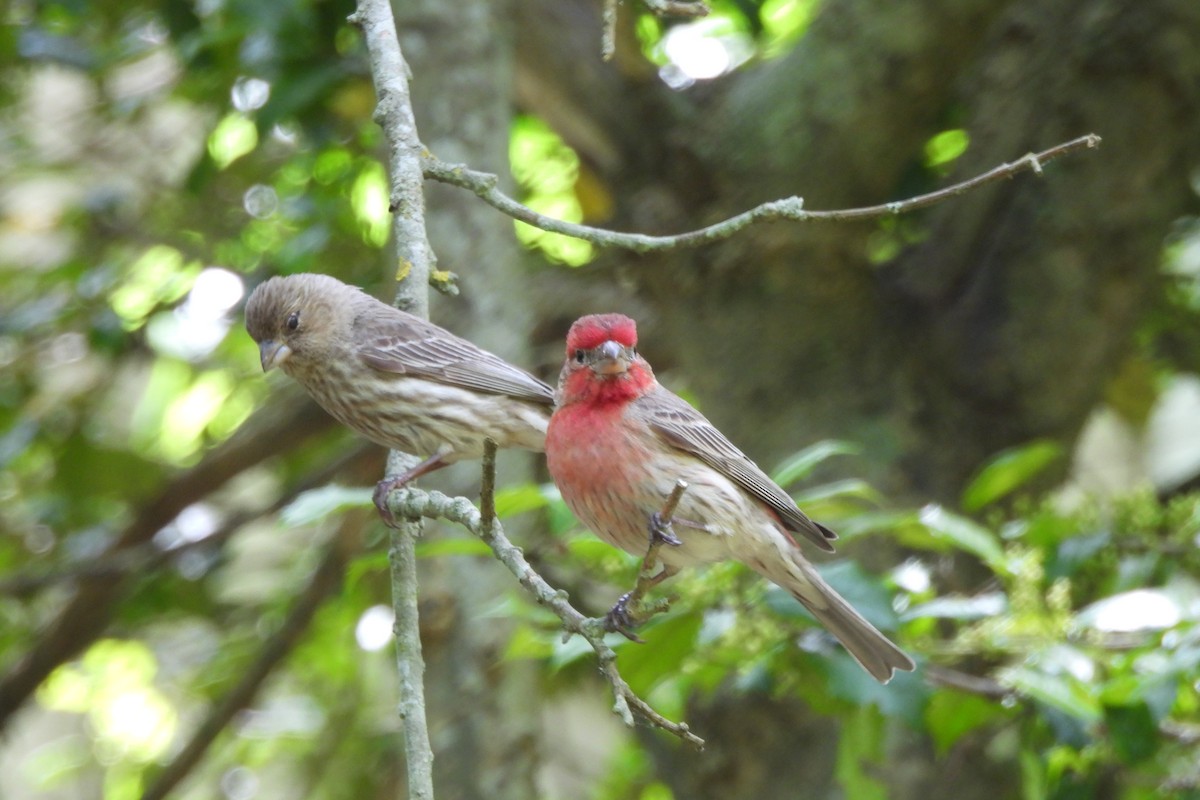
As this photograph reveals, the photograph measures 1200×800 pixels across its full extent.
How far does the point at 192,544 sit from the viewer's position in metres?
6.49

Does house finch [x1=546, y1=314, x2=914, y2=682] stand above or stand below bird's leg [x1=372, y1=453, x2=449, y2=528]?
above

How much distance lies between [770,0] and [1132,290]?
2081mm

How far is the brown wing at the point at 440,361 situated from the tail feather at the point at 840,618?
123cm

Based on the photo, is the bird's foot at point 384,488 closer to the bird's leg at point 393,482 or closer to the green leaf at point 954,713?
the bird's leg at point 393,482

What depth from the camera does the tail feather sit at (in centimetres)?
388

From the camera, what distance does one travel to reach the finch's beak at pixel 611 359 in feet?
12.0

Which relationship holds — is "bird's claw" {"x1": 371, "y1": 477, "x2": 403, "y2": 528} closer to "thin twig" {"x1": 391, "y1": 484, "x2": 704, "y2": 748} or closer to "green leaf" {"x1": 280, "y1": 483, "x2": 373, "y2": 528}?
"green leaf" {"x1": 280, "y1": 483, "x2": 373, "y2": 528}

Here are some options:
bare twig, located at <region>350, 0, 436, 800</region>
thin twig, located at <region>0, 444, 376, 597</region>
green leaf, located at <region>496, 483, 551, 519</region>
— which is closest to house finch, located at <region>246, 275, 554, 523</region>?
green leaf, located at <region>496, 483, 551, 519</region>

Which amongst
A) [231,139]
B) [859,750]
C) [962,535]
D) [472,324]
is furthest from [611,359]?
[231,139]

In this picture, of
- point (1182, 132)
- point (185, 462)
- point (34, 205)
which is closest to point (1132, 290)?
point (1182, 132)

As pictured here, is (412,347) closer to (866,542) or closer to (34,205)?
(866,542)

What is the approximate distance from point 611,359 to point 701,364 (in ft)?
8.17

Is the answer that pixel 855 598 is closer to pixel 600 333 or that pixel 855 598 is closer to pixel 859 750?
pixel 859 750

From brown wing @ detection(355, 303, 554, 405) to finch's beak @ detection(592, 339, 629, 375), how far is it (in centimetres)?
110
